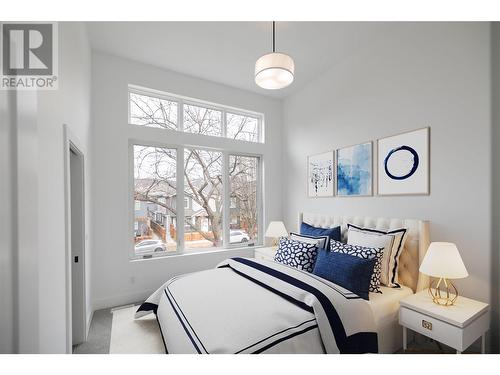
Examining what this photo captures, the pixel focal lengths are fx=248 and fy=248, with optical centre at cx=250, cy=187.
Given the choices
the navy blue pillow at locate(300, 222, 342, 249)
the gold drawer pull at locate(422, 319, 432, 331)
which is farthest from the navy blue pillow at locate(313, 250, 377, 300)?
the navy blue pillow at locate(300, 222, 342, 249)

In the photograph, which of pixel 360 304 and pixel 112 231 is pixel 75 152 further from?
pixel 360 304

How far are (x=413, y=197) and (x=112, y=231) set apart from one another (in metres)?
3.42

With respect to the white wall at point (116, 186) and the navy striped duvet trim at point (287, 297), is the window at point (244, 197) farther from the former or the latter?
the navy striped duvet trim at point (287, 297)

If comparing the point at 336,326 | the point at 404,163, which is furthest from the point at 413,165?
the point at 336,326

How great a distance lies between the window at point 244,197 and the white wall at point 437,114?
1.33 m

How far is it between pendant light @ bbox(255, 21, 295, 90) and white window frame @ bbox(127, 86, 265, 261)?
1732 mm

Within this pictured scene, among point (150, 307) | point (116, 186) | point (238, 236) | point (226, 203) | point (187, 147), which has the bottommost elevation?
point (150, 307)

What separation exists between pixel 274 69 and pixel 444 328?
7.52 feet

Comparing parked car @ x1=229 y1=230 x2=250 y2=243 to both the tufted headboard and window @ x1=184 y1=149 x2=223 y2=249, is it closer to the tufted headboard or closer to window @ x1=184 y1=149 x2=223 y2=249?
window @ x1=184 y1=149 x2=223 y2=249

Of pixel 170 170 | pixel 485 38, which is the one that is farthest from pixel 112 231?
pixel 485 38

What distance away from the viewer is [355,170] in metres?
3.04

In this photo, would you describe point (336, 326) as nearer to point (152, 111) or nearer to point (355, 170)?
point (355, 170)

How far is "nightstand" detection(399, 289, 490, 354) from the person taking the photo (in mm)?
1638

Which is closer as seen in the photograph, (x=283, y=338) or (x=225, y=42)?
(x=283, y=338)
